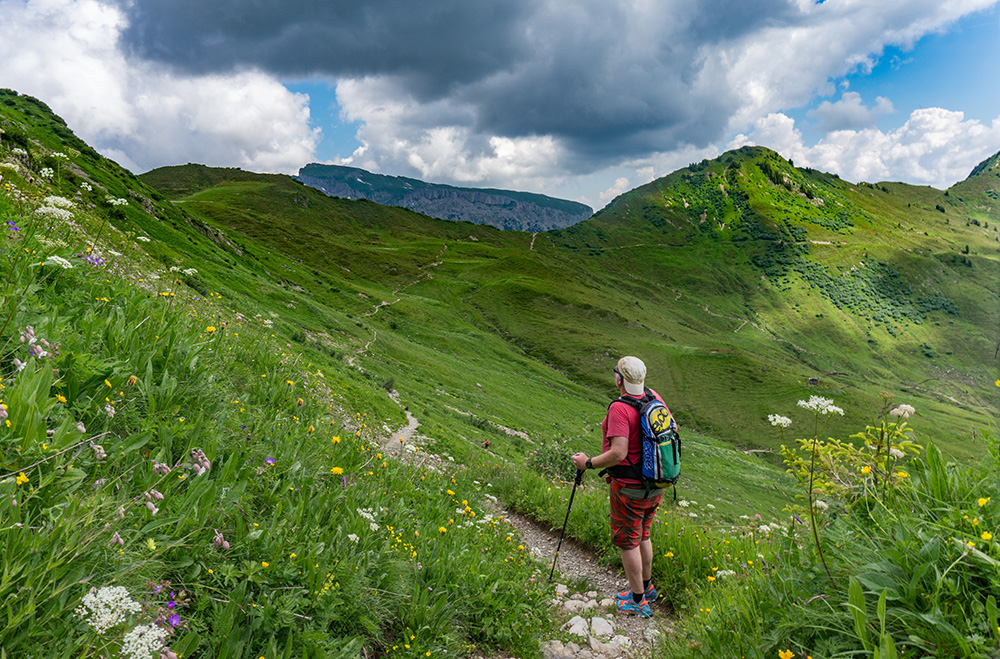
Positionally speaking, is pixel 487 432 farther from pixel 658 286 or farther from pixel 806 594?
pixel 658 286

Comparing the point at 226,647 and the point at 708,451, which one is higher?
the point at 226,647

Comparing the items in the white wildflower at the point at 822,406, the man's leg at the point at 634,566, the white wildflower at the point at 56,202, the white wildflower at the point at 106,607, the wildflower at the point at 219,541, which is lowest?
the man's leg at the point at 634,566

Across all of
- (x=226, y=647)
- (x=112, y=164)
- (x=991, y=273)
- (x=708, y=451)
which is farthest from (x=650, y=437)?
(x=991, y=273)

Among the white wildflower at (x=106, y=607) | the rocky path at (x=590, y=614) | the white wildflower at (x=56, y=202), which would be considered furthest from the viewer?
the white wildflower at (x=56, y=202)

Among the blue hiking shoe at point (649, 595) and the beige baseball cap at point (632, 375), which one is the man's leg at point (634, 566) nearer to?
the blue hiking shoe at point (649, 595)

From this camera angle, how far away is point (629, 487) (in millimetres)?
5703

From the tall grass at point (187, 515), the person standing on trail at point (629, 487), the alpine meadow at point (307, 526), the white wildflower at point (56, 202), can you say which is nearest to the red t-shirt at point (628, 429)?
the person standing on trail at point (629, 487)

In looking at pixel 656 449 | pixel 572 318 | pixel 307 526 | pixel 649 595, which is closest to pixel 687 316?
pixel 572 318

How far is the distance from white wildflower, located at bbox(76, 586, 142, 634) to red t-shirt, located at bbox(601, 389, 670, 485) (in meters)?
4.67

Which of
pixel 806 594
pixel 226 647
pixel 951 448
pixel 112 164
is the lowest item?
pixel 951 448

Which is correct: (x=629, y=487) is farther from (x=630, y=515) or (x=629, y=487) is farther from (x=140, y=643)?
(x=140, y=643)

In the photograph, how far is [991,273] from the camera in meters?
185

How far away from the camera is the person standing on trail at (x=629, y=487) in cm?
553

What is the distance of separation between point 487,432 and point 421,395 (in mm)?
4490
